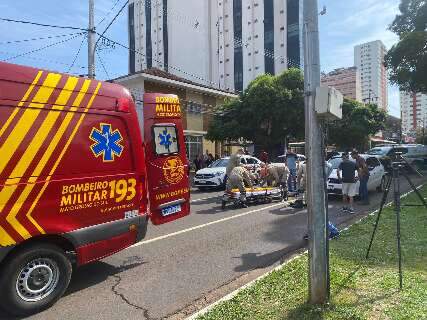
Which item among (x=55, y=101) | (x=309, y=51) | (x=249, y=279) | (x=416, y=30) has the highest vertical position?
(x=416, y=30)

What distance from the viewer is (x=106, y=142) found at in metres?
5.79

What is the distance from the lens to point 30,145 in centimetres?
492

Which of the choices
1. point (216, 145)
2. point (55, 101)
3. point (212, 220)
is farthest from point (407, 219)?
point (216, 145)

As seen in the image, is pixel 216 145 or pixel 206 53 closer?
pixel 216 145

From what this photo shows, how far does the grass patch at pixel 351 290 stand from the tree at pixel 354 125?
3535 centimetres

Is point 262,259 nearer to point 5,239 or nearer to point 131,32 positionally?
point 5,239

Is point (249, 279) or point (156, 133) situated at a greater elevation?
point (156, 133)

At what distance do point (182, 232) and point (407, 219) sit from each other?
5005 millimetres

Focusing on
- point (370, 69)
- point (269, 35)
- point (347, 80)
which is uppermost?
point (269, 35)

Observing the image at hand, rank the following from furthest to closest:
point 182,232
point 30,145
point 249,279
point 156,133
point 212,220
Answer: point 212,220, point 182,232, point 156,133, point 249,279, point 30,145

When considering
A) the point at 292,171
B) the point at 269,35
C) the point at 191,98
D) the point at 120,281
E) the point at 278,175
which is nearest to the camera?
the point at 120,281

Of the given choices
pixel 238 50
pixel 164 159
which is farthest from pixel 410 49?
pixel 238 50

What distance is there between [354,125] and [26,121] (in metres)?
40.0

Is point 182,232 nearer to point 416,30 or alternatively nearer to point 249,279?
point 249,279
